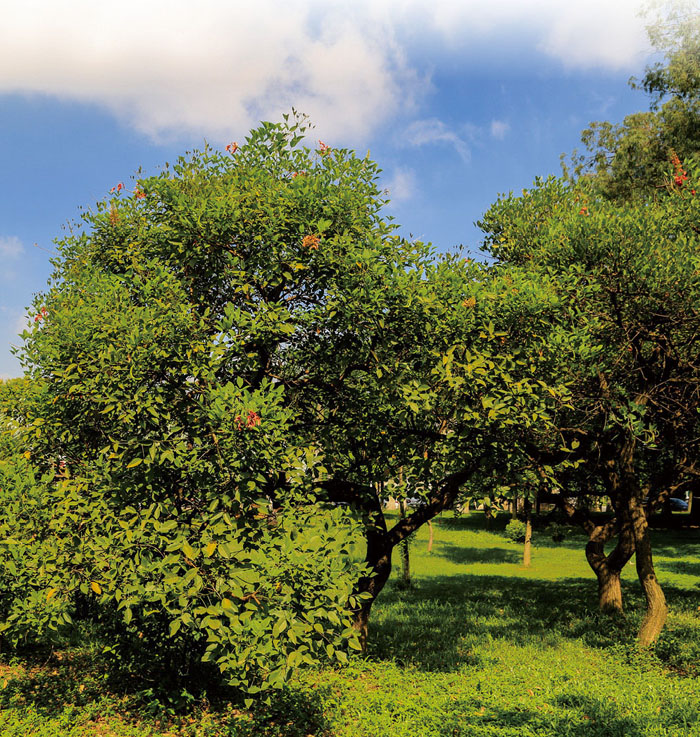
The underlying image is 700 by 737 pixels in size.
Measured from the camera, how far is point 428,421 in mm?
10523

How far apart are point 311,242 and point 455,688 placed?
26.9ft

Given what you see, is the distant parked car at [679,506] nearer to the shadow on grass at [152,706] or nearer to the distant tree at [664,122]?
the distant tree at [664,122]

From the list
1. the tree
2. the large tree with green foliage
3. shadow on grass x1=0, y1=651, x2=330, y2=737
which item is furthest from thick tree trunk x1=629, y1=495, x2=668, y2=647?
the tree

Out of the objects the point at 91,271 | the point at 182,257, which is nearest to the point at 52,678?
the point at 91,271

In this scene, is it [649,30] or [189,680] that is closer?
[189,680]

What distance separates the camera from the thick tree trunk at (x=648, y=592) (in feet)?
44.0

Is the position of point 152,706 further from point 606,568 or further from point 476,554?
point 476,554

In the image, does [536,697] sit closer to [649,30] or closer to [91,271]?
[91,271]

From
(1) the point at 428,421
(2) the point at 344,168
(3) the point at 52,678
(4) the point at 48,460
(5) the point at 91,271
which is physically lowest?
(3) the point at 52,678

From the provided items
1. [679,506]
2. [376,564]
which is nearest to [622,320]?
[376,564]

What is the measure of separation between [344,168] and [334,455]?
467 cm

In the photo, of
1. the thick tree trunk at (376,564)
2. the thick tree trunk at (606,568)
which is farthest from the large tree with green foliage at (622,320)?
the thick tree trunk at (376,564)

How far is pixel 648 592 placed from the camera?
530 inches

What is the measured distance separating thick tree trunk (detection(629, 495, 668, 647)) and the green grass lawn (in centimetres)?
31
